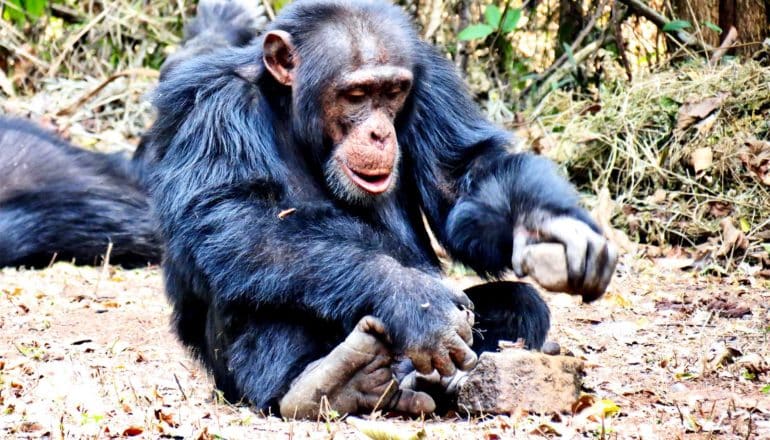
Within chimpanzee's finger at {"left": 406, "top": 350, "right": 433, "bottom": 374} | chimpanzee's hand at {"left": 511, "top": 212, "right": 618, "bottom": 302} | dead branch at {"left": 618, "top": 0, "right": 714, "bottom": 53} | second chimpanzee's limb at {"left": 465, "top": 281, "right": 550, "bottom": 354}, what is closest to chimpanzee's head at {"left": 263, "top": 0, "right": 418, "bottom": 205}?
second chimpanzee's limb at {"left": 465, "top": 281, "right": 550, "bottom": 354}

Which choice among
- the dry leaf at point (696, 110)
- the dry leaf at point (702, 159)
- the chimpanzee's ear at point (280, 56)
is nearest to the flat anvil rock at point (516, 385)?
the chimpanzee's ear at point (280, 56)

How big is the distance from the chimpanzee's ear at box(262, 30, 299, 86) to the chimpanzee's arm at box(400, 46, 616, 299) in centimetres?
61

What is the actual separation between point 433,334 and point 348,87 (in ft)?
3.99

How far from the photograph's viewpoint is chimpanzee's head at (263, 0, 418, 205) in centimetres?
479

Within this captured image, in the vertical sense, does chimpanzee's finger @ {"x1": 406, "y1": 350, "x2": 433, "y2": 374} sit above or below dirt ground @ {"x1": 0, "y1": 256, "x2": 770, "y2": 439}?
above

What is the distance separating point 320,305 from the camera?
14.6 feet

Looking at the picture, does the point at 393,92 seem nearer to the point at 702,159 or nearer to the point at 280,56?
the point at 280,56

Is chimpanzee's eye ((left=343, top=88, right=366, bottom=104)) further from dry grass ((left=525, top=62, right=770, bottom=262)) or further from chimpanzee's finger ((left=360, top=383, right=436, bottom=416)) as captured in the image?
dry grass ((left=525, top=62, right=770, bottom=262))

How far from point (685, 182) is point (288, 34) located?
446 centimetres

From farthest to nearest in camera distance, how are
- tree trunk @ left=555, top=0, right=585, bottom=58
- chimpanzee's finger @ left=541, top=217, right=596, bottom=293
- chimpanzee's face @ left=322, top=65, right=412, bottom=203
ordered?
tree trunk @ left=555, top=0, right=585, bottom=58 → chimpanzee's face @ left=322, top=65, right=412, bottom=203 → chimpanzee's finger @ left=541, top=217, right=596, bottom=293

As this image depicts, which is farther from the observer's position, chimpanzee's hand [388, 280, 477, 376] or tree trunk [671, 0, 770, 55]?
tree trunk [671, 0, 770, 55]

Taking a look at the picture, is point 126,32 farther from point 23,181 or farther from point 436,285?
point 436,285

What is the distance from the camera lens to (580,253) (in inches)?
167

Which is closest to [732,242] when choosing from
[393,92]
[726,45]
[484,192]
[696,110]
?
[696,110]
